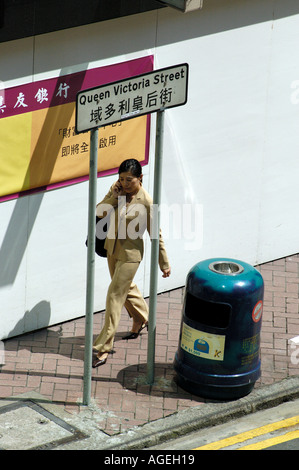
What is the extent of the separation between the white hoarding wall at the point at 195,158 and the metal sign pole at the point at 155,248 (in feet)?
4.53

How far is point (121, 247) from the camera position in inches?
339

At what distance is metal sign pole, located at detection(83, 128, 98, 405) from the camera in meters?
7.37

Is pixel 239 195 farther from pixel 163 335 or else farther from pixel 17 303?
pixel 17 303

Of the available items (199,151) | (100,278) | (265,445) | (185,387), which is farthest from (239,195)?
(265,445)

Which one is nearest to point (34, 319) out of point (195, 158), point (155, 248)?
point (155, 248)

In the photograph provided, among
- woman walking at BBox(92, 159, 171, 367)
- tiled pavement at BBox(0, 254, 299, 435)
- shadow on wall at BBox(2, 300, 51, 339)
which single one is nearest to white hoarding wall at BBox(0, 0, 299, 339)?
shadow on wall at BBox(2, 300, 51, 339)

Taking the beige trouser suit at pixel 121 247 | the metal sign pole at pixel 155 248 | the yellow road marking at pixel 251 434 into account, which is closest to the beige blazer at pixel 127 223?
the beige trouser suit at pixel 121 247

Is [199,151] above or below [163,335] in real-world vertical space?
above

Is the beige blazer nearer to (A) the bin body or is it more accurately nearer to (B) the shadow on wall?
(A) the bin body

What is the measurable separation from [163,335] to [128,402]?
138 cm

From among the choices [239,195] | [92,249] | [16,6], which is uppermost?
[16,6]

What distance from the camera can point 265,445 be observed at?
7.68m
